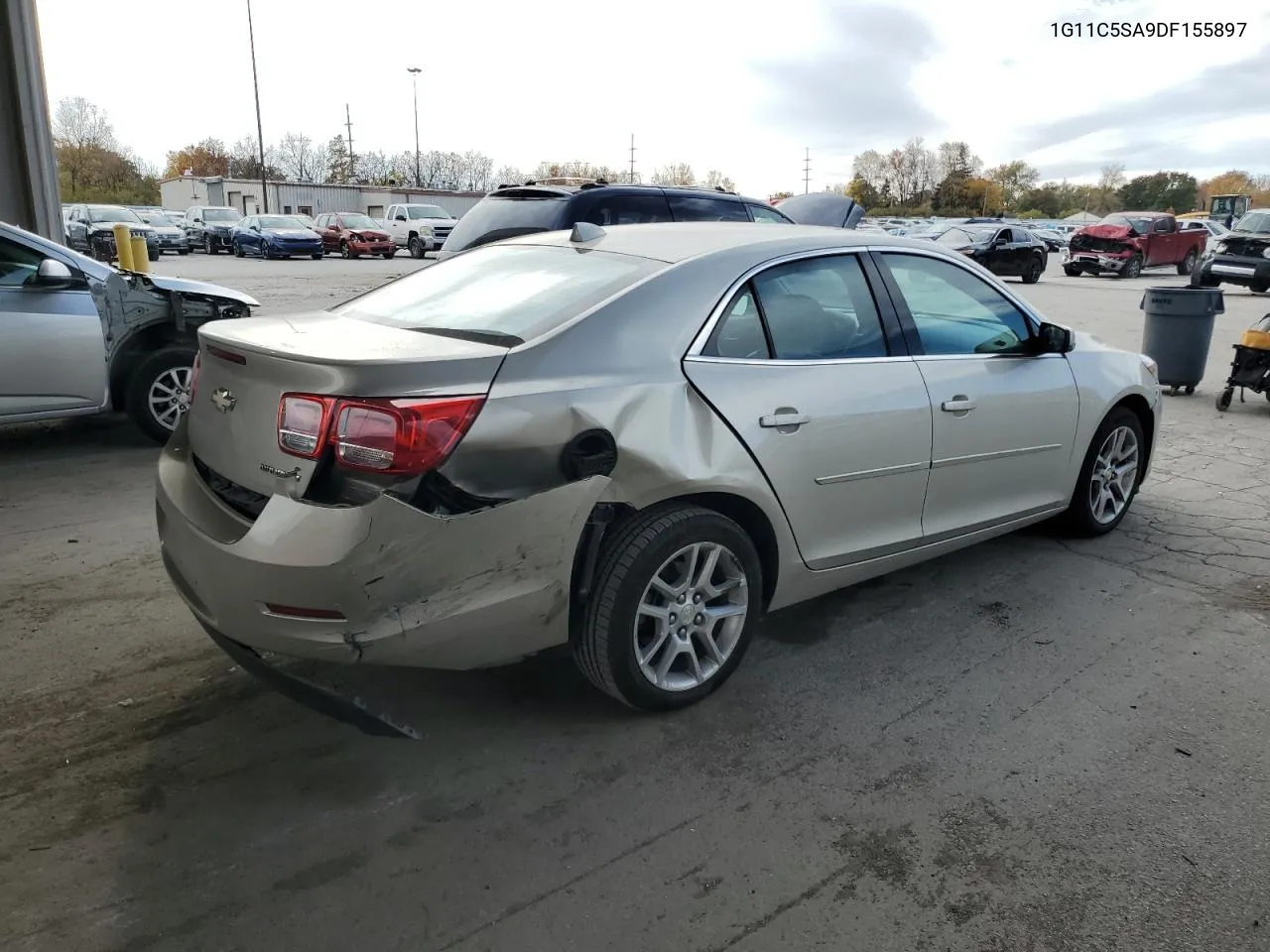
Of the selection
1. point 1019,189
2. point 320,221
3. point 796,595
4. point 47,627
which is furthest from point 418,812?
point 1019,189

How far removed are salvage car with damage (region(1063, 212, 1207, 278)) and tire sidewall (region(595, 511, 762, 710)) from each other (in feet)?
86.3

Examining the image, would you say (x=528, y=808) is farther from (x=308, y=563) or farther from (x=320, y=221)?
(x=320, y=221)

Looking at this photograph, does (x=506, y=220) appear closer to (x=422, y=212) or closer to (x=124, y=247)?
(x=124, y=247)

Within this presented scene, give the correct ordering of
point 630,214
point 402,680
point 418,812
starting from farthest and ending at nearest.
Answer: point 630,214, point 402,680, point 418,812

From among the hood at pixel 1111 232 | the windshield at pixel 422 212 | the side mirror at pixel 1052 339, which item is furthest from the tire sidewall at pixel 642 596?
the windshield at pixel 422 212

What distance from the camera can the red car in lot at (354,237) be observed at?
34938 mm

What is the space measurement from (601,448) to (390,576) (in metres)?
0.73

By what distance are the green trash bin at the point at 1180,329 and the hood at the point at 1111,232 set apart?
18.3 m

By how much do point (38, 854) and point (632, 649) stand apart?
1.72 meters

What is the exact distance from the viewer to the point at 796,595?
3662 millimetres

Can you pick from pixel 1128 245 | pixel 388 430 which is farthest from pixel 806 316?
pixel 1128 245

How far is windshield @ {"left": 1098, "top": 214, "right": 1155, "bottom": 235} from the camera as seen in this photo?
86.1 feet

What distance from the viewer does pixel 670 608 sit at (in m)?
3.22

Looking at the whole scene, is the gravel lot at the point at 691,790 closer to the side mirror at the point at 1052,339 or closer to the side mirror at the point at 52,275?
the side mirror at the point at 1052,339
